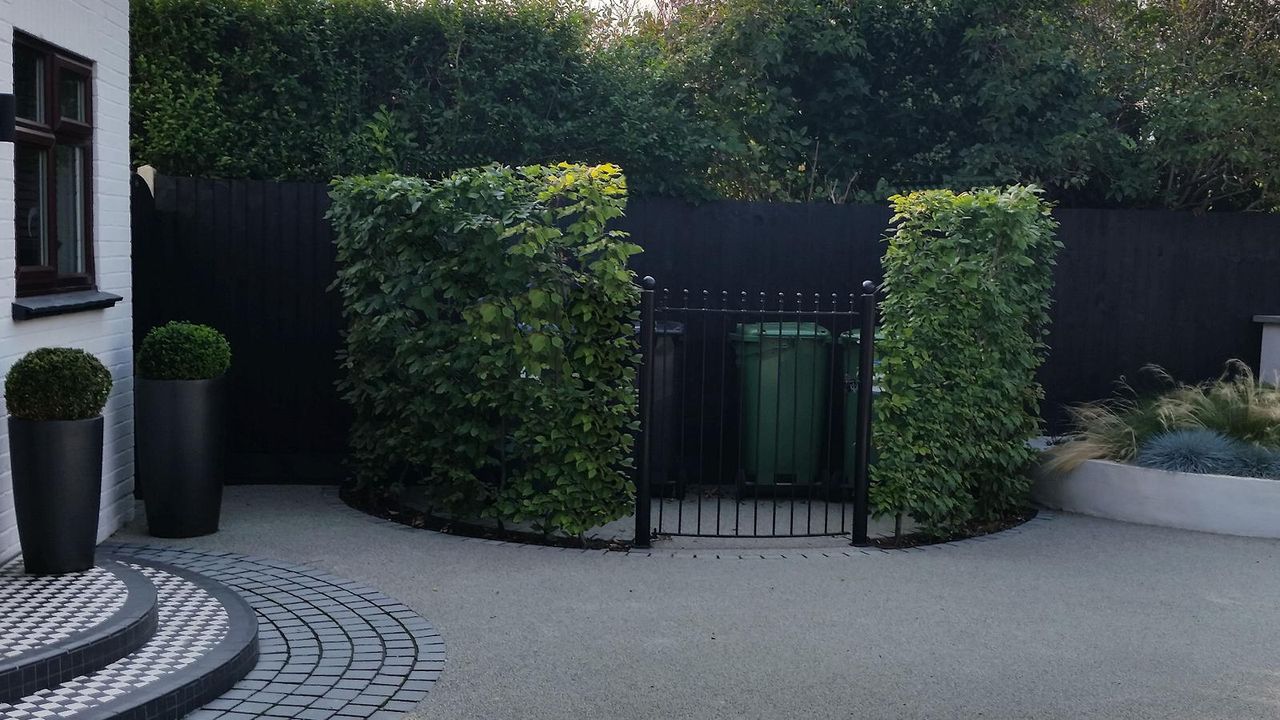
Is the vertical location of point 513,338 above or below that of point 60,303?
below

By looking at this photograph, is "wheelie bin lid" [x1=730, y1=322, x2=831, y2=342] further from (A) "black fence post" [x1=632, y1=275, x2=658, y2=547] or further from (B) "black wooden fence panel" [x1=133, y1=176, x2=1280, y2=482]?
(A) "black fence post" [x1=632, y1=275, x2=658, y2=547]

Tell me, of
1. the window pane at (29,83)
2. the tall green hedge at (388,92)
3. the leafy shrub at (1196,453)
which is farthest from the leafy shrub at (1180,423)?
the window pane at (29,83)

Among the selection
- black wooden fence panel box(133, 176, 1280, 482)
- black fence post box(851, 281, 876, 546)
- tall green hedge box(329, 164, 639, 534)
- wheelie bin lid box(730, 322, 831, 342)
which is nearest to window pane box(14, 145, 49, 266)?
tall green hedge box(329, 164, 639, 534)

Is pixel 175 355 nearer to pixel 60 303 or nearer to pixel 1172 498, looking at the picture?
pixel 60 303

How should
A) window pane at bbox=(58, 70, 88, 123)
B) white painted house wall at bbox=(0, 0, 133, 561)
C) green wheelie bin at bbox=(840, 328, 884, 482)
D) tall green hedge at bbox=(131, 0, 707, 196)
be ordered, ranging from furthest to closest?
tall green hedge at bbox=(131, 0, 707, 196) → green wheelie bin at bbox=(840, 328, 884, 482) → window pane at bbox=(58, 70, 88, 123) → white painted house wall at bbox=(0, 0, 133, 561)

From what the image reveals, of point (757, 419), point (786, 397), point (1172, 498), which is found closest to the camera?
point (1172, 498)

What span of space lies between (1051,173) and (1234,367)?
221cm

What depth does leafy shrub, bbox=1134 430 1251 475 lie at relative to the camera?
8.34 m

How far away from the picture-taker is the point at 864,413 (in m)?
7.78

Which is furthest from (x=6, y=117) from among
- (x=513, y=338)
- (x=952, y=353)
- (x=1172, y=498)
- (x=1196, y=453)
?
(x=1196, y=453)

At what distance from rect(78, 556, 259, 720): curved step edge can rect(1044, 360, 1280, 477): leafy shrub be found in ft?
18.3

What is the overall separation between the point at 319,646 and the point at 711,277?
5113 mm

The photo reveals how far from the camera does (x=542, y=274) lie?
7.61 m

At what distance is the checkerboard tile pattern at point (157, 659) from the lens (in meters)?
4.45
